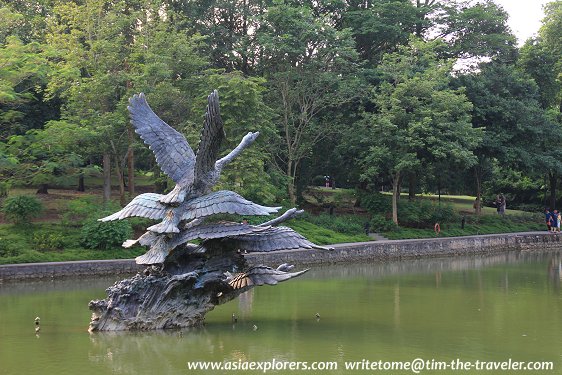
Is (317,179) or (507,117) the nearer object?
(507,117)

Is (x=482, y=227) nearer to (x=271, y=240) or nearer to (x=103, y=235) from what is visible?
(x=103, y=235)

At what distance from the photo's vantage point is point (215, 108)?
1335 centimetres

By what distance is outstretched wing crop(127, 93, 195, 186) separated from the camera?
49.9 feet

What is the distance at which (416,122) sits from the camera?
3192 cm

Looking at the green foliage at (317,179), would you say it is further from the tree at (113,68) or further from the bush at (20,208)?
the bush at (20,208)

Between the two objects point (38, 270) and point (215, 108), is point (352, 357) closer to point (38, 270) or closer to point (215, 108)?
point (215, 108)

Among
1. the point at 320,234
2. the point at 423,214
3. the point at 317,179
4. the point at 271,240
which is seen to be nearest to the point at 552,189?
the point at 423,214

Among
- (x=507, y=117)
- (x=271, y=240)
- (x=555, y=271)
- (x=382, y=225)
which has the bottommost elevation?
(x=555, y=271)

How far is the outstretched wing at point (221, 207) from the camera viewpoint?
1406cm

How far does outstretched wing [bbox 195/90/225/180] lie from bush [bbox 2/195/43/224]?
12590mm

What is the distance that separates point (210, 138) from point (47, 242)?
1238 cm

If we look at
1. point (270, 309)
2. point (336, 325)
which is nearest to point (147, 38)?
point (270, 309)

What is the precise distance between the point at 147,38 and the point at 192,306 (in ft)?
56.8

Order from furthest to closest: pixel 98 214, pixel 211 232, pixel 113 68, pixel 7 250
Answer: pixel 113 68
pixel 98 214
pixel 7 250
pixel 211 232
